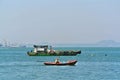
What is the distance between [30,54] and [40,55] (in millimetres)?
5736

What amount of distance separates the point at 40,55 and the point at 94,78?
11379 centimetres

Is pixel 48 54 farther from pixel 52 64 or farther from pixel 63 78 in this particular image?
pixel 63 78

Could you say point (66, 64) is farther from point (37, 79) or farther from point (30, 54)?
point (30, 54)

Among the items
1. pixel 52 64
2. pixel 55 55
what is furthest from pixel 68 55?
pixel 52 64

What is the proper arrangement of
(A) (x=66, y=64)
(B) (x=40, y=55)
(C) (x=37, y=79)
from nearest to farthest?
(C) (x=37, y=79), (A) (x=66, y=64), (B) (x=40, y=55)

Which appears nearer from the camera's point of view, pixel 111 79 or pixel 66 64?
pixel 111 79

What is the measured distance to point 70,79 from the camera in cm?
7106

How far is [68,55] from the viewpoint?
193 m

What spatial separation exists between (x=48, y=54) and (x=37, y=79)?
4621 inches

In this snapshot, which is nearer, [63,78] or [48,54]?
[63,78]

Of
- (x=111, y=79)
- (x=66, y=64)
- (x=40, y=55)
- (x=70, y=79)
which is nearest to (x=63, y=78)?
(x=70, y=79)

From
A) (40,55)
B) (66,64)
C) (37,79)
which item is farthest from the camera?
(40,55)

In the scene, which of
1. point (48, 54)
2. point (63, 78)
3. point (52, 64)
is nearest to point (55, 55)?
point (48, 54)

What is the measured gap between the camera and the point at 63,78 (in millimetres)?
72500
